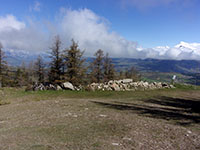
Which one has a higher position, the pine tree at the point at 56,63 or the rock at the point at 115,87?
the pine tree at the point at 56,63

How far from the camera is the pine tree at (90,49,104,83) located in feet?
126

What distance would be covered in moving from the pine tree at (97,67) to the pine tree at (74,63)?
8569 millimetres

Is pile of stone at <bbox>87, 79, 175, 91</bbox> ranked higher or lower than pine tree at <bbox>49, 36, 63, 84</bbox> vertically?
lower

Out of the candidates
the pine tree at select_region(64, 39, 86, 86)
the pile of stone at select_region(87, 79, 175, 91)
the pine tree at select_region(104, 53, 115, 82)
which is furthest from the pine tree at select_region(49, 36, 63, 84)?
the pine tree at select_region(104, 53, 115, 82)

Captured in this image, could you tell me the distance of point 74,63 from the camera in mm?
28734

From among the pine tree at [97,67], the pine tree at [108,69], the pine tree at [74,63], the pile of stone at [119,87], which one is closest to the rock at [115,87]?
the pile of stone at [119,87]

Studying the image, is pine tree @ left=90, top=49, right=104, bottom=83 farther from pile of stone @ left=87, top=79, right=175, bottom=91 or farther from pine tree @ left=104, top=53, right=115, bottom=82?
pile of stone @ left=87, top=79, right=175, bottom=91

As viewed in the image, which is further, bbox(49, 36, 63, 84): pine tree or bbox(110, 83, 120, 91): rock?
bbox(49, 36, 63, 84): pine tree

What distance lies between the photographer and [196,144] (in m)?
5.51

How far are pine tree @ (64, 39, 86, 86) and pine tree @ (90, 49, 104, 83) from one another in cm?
857

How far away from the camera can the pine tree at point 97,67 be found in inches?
1517

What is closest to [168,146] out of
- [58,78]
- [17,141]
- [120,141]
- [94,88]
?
[120,141]

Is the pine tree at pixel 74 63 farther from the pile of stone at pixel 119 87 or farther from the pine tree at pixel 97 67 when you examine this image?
the pine tree at pixel 97 67

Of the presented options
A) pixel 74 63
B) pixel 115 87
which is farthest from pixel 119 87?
pixel 74 63
